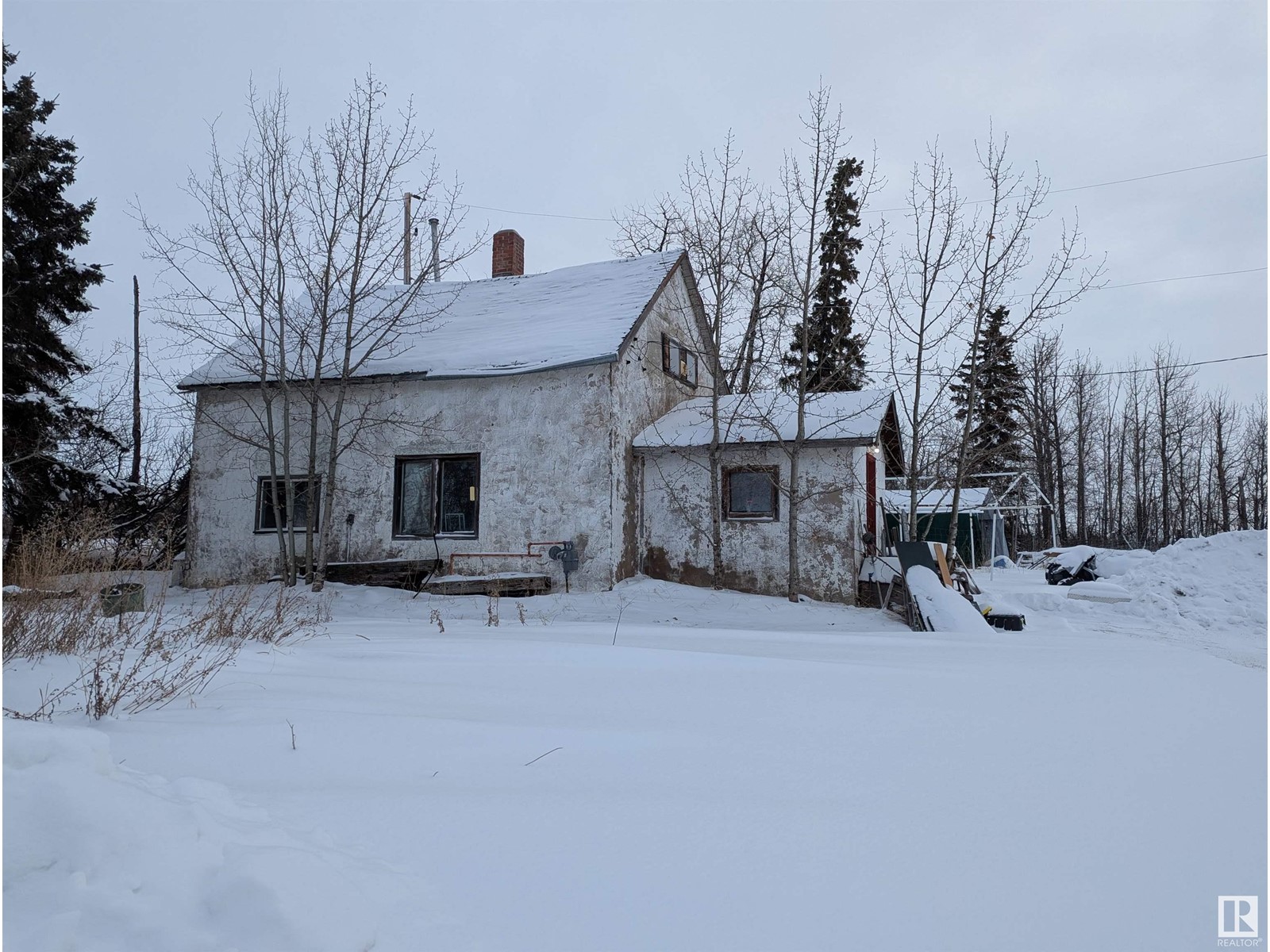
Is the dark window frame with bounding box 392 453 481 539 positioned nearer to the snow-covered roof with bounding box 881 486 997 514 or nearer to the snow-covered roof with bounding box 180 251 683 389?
the snow-covered roof with bounding box 180 251 683 389

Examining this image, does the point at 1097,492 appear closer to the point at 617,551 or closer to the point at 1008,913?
the point at 617,551

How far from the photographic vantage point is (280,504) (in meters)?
13.9

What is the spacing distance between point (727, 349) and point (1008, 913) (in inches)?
666

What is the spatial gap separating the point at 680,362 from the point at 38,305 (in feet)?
41.8

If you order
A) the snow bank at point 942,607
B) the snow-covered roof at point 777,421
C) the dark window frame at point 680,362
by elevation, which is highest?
the dark window frame at point 680,362

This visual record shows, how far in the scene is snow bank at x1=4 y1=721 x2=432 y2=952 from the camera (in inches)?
70.3

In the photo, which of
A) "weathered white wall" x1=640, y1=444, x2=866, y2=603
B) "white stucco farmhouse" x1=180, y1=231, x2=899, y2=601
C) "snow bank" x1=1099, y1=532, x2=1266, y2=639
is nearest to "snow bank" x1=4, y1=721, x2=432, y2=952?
"white stucco farmhouse" x1=180, y1=231, x2=899, y2=601

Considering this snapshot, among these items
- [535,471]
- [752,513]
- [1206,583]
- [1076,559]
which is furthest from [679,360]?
[1206,583]

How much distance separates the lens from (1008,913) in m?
2.12

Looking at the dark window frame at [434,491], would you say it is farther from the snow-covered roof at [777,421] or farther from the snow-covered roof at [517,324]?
the snow-covered roof at [777,421]

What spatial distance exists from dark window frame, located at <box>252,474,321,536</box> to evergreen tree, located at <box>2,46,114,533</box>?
3855mm

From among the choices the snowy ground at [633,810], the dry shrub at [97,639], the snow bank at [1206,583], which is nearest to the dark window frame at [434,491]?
the dry shrub at [97,639]

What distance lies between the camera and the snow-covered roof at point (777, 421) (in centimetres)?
1308

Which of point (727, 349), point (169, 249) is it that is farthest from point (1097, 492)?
point (169, 249)
